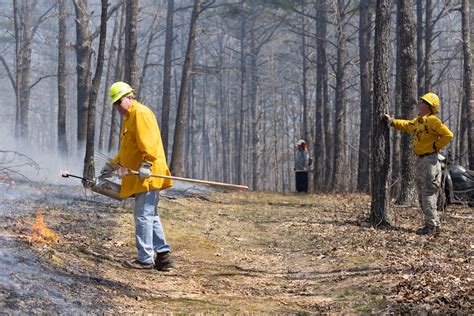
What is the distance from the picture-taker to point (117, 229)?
9.96 meters

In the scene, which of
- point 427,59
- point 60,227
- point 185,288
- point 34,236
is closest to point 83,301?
point 185,288

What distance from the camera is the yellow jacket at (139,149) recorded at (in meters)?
7.48

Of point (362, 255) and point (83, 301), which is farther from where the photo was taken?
point (362, 255)

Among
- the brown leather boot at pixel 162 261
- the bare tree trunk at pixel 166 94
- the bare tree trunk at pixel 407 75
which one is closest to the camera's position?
the brown leather boot at pixel 162 261

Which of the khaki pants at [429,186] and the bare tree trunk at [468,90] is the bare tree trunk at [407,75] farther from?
the bare tree trunk at [468,90]

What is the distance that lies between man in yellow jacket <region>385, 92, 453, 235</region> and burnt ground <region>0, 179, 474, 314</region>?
1.41ft

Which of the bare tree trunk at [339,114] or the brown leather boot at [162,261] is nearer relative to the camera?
the brown leather boot at [162,261]

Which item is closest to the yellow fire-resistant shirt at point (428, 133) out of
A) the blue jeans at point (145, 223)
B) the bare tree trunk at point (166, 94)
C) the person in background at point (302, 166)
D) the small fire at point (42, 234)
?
the blue jeans at point (145, 223)

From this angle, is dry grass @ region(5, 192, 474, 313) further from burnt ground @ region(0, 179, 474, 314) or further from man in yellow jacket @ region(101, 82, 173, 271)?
man in yellow jacket @ region(101, 82, 173, 271)

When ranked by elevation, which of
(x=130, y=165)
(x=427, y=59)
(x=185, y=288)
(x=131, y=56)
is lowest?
(x=185, y=288)

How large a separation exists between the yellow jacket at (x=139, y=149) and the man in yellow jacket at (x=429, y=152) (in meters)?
4.49

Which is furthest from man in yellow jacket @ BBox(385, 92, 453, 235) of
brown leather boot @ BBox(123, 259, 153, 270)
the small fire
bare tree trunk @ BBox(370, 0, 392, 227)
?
the small fire

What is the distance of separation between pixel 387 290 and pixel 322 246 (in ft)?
11.3

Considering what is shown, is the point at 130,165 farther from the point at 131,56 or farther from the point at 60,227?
the point at 131,56
